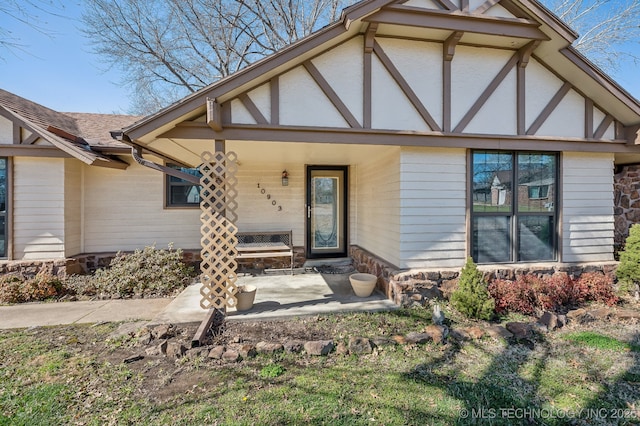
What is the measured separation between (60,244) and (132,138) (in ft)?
13.4

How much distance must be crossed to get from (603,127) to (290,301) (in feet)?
21.7

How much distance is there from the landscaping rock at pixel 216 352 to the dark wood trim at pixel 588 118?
7.08 m

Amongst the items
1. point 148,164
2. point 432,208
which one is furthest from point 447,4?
point 148,164

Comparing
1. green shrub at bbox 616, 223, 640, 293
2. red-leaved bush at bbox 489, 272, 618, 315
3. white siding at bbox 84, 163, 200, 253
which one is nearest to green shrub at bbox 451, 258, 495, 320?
red-leaved bush at bbox 489, 272, 618, 315

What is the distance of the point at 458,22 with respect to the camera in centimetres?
481

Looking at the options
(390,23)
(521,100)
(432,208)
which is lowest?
(432,208)

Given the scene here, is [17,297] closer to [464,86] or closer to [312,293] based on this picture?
[312,293]

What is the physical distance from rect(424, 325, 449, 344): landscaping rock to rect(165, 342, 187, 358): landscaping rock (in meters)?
3.11

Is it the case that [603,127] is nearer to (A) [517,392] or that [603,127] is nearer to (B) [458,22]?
(B) [458,22]

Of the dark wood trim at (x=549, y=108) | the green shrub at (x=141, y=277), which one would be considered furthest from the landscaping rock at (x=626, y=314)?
the green shrub at (x=141, y=277)

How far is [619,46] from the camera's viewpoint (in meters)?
11.1

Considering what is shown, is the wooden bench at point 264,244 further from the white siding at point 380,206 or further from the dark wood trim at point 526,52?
the dark wood trim at point 526,52

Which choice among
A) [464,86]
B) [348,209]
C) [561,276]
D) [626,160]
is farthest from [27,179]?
[626,160]

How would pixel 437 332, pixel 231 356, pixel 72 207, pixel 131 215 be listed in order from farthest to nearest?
pixel 131 215 → pixel 72 207 → pixel 437 332 → pixel 231 356
